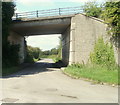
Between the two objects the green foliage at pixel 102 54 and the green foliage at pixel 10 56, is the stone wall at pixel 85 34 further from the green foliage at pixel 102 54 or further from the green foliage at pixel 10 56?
the green foliage at pixel 10 56

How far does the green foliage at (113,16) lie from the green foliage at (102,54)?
1.63m

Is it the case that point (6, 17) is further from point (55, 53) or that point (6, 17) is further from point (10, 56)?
point (55, 53)

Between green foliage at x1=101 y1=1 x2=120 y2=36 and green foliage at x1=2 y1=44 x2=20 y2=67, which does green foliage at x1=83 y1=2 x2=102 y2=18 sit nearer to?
green foliage at x1=101 y1=1 x2=120 y2=36

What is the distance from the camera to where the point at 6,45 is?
19000 mm

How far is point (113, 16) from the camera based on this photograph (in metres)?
15.0

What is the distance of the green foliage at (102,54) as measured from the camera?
50.7 feet

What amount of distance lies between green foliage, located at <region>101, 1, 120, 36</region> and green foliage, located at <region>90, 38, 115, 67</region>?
1633 millimetres

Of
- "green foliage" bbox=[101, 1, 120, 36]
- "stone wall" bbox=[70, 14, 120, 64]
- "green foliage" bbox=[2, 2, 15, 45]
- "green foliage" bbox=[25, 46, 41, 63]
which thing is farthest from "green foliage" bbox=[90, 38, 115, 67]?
"green foliage" bbox=[25, 46, 41, 63]

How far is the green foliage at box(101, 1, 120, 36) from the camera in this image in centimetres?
1449

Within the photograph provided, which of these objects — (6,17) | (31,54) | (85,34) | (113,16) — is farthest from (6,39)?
(31,54)

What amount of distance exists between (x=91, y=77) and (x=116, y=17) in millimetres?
7169

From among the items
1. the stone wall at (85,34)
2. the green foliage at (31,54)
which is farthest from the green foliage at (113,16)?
the green foliage at (31,54)

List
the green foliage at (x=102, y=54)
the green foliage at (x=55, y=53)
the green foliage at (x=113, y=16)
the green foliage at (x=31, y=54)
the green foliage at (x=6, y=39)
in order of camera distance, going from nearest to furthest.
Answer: the green foliage at (x=113, y=16) < the green foliage at (x=102, y=54) < the green foliage at (x=6, y=39) < the green foliage at (x=31, y=54) < the green foliage at (x=55, y=53)

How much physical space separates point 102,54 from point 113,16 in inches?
158
